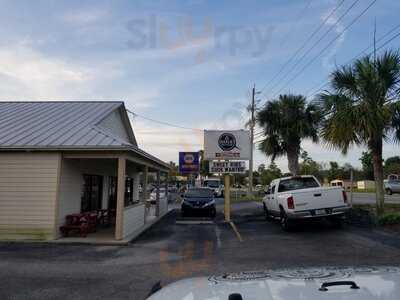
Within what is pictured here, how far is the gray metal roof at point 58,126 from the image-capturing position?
12.9 metres

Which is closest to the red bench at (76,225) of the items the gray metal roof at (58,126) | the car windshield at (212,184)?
the gray metal roof at (58,126)

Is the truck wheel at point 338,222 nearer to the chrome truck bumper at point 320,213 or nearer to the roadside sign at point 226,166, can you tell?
the chrome truck bumper at point 320,213

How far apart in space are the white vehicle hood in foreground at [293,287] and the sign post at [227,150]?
1711 centimetres

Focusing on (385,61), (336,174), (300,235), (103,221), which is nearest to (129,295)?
(300,235)

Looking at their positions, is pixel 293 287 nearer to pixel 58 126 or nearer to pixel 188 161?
pixel 58 126

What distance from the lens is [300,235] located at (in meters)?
13.1

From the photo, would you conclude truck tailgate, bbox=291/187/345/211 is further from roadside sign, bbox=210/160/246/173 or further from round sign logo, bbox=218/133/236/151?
round sign logo, bbox=218/133/236/151

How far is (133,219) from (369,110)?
9790 mm

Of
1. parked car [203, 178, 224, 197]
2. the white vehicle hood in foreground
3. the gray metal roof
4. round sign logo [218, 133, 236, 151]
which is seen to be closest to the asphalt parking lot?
the gray metal roof

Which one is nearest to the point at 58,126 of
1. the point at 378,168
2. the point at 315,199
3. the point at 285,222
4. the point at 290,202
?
the point at 290,202

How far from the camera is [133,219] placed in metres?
14.8

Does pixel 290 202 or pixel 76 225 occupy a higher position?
pixel 290 202

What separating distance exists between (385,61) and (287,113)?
946cm

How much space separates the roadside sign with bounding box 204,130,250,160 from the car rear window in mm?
Result: 4251
